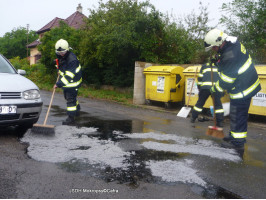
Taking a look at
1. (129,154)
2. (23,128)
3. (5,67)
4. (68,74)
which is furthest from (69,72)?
(129,154)

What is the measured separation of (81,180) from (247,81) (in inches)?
117

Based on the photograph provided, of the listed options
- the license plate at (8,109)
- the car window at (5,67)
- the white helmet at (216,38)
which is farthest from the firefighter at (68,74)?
the white helmet at (216,38)

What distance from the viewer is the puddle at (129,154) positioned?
313 cm

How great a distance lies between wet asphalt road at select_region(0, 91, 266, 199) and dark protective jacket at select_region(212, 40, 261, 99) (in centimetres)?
102

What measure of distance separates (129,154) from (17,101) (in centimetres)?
208

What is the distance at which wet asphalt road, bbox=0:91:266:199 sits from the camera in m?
2.79

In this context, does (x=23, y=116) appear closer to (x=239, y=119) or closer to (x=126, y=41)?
(x=239, y=119)

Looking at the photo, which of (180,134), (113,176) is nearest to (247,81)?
(180,134)

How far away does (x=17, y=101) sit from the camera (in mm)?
4500

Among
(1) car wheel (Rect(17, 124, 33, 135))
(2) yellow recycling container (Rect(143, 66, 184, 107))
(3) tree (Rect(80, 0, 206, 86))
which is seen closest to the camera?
(1) car wheel (Rect(17, 124, 33, 135))

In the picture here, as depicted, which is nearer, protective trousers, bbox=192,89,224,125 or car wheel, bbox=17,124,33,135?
car wheel, bbox=17,124,33,135

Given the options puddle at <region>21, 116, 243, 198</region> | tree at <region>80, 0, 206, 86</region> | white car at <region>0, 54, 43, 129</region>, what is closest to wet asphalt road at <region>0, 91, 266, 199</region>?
puddle at <region>21, 116, 243, 198</region>

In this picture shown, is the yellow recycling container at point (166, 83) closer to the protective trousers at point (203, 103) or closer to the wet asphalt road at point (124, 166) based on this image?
the protective trousers at point (203, 103)

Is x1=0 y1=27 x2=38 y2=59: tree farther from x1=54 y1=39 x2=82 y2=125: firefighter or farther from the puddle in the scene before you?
the puddle
